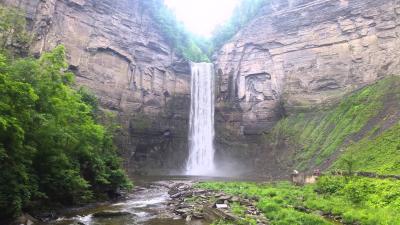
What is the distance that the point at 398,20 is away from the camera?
5025 centimetres

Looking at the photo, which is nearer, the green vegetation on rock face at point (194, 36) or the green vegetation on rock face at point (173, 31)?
the green vegetation on rock face at point (173, 31)

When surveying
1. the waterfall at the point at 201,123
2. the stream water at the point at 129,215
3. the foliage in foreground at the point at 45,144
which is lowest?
the stream water at the point at 129,215

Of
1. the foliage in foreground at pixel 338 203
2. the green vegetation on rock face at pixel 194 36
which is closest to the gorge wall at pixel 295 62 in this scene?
the green vegetation on rock face at pixel 194 36

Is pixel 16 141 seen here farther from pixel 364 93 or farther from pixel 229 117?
pixel 229 117

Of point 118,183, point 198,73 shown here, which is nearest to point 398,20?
point 198,73

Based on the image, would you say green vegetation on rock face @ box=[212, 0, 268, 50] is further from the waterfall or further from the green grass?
the green grass

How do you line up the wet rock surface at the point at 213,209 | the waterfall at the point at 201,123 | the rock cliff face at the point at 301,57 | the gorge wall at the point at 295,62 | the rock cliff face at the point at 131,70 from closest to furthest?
the wet rock surface at the point at 213,209 < the rock cliff face at the point at 301,57 < the gorge wall at the point at 295,62 < the rock cliff face at the point at 131,70 < the waterfall at the point at 201,123

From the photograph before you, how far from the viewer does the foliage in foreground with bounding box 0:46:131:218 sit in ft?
50.2

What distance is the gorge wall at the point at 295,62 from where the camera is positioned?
2051 inches

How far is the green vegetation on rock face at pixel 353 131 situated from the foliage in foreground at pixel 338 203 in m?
6.76

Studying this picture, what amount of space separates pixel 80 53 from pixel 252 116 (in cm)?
2769

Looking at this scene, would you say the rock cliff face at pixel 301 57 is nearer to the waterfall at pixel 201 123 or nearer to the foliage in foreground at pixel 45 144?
the waterfall at pixel 201 123

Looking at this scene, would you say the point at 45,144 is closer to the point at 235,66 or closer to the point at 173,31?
the point at 235,66

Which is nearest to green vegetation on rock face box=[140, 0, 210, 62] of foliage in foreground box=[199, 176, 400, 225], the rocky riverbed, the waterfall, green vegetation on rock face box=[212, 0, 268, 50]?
the waterfall
